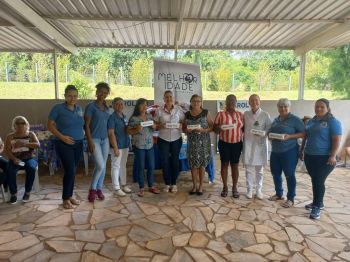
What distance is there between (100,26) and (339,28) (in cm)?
474

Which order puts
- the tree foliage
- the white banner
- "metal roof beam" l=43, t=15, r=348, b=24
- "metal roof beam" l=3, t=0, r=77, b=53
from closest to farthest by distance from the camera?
"metal roof beam" l=3, t=0, r=77, b=53 < the white banner < "metal roof beam" l=43, t=15, r=348, b=24 < the tree foliage

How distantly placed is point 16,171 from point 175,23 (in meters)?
3.77

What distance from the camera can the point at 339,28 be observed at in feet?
18.3

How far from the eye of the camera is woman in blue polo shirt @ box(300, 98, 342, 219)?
3.10m

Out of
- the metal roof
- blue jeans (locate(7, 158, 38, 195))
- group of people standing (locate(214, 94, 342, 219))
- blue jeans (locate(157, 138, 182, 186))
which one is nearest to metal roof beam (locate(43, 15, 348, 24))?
the metal roof

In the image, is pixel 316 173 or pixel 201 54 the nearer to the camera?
pixel 316 173

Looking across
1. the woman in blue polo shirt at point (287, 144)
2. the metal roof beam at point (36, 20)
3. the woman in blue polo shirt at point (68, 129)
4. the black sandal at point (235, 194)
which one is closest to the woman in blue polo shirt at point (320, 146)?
the woman in blue polo shirt at point (287, 144)

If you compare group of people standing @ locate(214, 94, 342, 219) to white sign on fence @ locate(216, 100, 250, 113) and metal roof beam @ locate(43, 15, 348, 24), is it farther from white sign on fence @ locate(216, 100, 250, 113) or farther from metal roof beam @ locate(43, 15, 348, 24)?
white sign on fence @ locate(216, 100, 250, 113)

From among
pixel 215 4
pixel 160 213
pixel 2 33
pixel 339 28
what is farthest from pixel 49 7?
pixel 339 28

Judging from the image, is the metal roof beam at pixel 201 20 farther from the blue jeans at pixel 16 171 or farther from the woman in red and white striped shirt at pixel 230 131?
the blue jeans at pixel 16 171

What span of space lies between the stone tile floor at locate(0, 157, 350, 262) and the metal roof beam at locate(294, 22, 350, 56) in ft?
10.8

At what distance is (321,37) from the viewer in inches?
248

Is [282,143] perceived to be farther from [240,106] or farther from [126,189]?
[240,106]

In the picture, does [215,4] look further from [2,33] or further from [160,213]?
[2,33]
